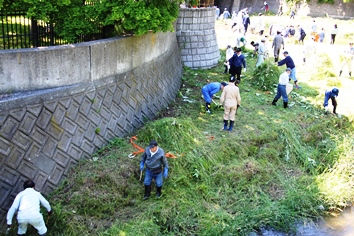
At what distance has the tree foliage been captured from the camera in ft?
29.4

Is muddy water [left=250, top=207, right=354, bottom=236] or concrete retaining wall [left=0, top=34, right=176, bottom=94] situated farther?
muddy water [left=250, top=207, right=354, bottom=236]

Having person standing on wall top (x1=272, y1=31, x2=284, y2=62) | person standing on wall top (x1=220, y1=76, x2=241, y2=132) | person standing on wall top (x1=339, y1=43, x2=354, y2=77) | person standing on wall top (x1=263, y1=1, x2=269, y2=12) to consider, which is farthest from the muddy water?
person standing on wall top (x1=263, y1=1, x2=269, y2=12)

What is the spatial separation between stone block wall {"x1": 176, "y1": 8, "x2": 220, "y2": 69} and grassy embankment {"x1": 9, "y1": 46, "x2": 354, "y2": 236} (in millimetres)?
3626

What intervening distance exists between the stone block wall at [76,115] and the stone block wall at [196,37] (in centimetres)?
398

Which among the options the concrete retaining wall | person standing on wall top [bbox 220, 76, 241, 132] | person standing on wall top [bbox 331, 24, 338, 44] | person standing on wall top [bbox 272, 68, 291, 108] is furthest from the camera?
person standing on wall top [bbox 331, 24, 338, 44]

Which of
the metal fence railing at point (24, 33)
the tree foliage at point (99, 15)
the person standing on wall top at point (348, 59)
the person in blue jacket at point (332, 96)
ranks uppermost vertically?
the tree foliage at point (99, 15)

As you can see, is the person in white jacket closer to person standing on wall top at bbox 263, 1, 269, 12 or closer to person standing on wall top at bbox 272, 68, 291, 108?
person standing on wall top at bbox 272, 68, 291, 108

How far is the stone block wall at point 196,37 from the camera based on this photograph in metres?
15.6

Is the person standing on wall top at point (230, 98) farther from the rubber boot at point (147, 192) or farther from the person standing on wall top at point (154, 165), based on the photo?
Result: the rubber boot at point (147, 192)

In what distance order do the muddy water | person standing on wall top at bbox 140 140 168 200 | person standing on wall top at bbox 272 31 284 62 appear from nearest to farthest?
person standing on wall top at bbox 140 140 168 200, the muddy water, person standing on wall top at bbox 272 31 284 62

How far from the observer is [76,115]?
8422 millimetres

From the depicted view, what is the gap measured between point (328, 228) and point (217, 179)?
8.67ft

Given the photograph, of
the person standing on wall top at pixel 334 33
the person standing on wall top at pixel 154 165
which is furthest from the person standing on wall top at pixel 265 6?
the person standing on wall top at pixel 154 165

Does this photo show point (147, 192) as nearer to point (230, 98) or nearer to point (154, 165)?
point (154, 165)
